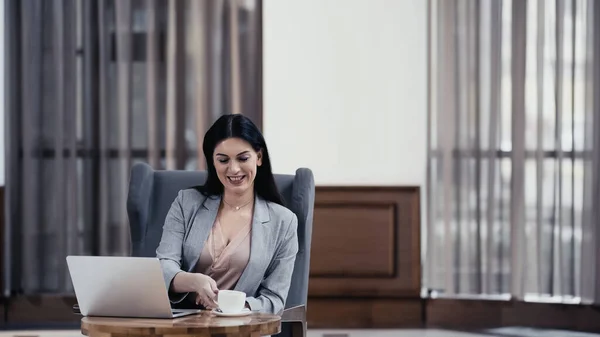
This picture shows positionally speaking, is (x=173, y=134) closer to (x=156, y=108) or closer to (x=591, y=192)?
(x=156, y=108)

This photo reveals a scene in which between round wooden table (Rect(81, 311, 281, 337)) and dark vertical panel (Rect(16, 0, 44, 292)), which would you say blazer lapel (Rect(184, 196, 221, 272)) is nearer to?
round wooden table (Rect(81, 311, 281, 337))

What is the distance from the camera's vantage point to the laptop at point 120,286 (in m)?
1.99

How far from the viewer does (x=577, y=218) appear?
16.1 feet

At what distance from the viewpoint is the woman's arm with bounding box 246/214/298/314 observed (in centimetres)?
243

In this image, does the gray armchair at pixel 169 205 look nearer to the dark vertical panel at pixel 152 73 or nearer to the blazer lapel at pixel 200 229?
the blazer lapel at pixel 200 229

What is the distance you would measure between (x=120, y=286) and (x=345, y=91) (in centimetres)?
331

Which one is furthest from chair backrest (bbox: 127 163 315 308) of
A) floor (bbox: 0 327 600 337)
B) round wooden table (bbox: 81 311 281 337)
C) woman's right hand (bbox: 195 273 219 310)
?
floor (bbox: 0 327 600 337)

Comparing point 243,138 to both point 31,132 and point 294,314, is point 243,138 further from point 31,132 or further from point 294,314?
point 31,132

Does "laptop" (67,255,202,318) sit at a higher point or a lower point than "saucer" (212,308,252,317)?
higher

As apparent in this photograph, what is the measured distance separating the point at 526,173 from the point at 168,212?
286 centimetres

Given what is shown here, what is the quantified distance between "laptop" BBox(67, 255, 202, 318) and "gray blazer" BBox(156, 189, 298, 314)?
353 millimetres

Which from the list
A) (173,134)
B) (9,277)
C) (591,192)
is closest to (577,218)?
(591,192)

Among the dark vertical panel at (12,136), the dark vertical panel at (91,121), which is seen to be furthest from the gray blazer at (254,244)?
the dark vertical panel at (12,136)

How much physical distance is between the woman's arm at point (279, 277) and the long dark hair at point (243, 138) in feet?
0.41
